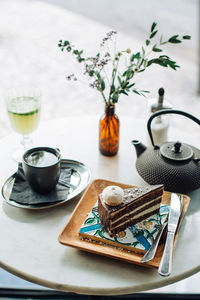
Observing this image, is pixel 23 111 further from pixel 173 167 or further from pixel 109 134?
pixel 173 167

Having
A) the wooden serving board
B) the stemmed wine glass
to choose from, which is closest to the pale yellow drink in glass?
the stemmed wine glass

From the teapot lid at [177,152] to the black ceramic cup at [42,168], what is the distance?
12.9 inches

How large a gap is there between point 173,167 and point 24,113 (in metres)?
0.57

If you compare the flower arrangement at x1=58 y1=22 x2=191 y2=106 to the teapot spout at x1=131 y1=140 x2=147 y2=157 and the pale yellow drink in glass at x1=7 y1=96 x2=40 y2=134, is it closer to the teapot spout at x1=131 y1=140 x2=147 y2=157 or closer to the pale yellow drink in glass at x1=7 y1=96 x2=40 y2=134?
the teapot spout at x1=131 y1=140 x2=147 y2=157

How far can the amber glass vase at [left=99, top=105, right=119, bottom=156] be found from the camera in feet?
4.17

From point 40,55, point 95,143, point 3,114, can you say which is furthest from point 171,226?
point 40,55

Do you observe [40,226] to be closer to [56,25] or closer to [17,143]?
[17,143]

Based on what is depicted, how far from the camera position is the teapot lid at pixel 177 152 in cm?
110

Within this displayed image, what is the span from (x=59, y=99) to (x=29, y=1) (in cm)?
332

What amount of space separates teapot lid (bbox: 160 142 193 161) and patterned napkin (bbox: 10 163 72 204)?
12.6 inches

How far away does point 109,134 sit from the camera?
130 centimetres

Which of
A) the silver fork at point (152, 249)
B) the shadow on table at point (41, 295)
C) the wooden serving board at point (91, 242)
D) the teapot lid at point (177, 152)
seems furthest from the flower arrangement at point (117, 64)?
the shadow on table at point (41, 295)

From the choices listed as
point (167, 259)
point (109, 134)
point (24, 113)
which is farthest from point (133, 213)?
point (24, 113)

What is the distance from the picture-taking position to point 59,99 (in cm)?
336
